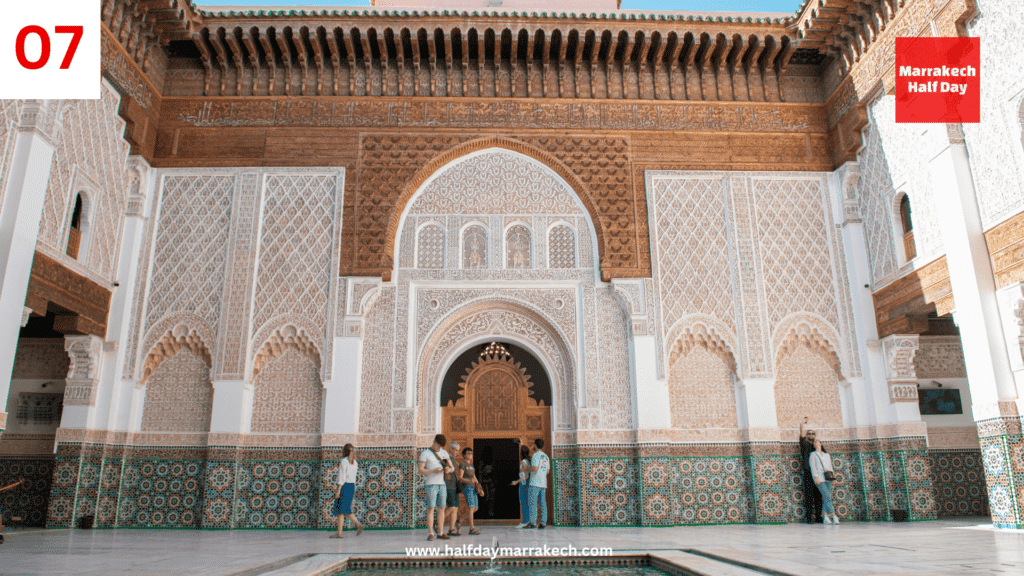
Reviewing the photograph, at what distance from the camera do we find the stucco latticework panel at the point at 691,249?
257 inches

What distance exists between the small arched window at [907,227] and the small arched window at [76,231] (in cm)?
729

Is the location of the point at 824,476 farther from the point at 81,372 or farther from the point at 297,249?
the point at 81,372

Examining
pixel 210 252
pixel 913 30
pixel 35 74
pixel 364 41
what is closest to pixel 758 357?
pixel 913 30

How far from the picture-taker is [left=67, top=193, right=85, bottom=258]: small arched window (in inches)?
227

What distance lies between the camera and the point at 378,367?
6.30 metres

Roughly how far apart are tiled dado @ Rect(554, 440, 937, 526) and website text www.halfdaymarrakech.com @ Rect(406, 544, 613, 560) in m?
2.18

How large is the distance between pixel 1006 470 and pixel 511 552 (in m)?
3.60

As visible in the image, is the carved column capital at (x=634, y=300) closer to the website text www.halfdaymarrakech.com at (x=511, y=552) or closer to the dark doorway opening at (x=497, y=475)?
the dark doorway opening at (x=497, y=475)

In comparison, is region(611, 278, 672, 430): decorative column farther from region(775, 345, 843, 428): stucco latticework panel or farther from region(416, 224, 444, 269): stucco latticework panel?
region(416, 224, 444, 269): stucco latticework panel

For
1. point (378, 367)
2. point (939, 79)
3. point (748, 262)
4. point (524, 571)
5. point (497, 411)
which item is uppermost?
point (939, 79)

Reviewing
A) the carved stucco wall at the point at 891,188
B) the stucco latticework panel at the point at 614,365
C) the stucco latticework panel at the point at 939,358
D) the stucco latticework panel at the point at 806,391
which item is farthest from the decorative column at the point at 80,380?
the stucco latticework panel at the point at 939,358

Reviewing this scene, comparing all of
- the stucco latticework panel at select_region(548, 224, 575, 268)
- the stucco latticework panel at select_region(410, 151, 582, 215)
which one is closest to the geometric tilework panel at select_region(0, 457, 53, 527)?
the stucco latticework panel at select_region(410, 151, 582, 215)

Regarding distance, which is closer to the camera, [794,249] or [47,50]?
[47,50]

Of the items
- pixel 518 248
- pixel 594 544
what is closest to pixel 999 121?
pixel 518 248
